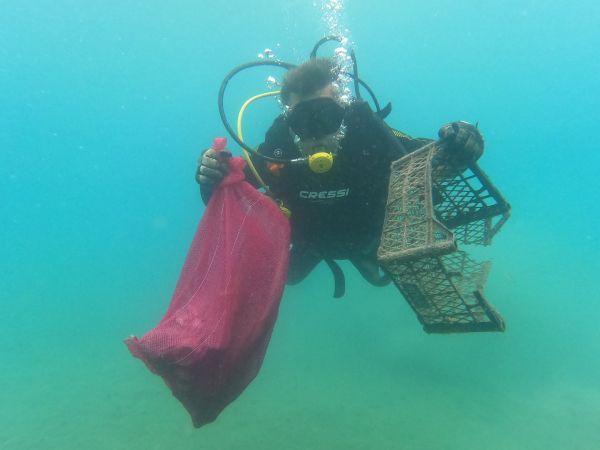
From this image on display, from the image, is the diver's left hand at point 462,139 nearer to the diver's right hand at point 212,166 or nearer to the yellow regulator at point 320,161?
the yellow regulator at point 320,161

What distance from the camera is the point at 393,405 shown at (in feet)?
26.3

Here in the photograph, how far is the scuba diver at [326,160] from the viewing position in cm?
357

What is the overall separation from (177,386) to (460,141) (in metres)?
2.55

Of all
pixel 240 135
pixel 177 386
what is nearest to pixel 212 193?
pixel 240 135

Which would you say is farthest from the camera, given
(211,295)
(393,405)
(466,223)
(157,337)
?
(393,405)

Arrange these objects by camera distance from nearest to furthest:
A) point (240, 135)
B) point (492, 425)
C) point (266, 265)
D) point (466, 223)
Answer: point (266, 265) → point (240, 135) → point (466, 223) → point (492, 425)

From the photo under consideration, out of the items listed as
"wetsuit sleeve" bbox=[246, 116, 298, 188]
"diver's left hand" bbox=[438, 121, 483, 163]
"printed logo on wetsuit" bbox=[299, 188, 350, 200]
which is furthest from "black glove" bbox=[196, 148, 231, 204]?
"diver's left hand" bbox=[438, 121, 483, 163]

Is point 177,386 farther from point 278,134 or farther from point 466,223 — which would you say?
point 466,223

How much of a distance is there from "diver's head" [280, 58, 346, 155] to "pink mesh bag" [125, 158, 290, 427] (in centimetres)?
81

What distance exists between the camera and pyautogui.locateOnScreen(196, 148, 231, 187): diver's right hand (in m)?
3.07

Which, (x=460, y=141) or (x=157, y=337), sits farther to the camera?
(x=460, y=141)

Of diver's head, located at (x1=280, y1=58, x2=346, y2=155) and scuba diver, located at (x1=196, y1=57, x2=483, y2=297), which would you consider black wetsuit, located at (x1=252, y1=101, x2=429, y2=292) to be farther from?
diver's head, located at (x1=280, y1=58, x2=346, y2=155)

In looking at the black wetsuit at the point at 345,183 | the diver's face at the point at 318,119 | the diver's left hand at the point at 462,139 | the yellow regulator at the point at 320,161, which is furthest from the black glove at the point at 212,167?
the diver's left hand at the point at 462,139

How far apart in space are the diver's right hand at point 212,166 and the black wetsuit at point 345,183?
115 cm
